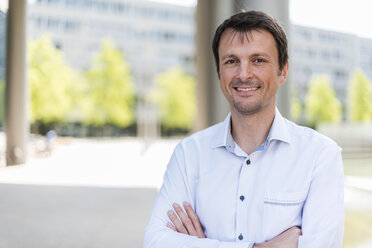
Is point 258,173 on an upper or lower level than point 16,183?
upper

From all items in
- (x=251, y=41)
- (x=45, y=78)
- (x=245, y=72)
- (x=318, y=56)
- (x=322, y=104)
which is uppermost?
(x=318, y=56)

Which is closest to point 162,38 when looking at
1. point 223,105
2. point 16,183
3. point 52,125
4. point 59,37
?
point 59,37

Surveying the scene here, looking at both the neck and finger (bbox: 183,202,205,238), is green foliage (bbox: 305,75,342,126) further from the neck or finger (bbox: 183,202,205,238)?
finger (bbox: 183,202,205,238)

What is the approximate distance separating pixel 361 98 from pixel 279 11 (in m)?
28.1

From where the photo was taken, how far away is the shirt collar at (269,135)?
2.01 m

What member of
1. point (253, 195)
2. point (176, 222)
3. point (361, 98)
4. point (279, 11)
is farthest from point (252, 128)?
point (361, 98)

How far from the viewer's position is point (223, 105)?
602 cm

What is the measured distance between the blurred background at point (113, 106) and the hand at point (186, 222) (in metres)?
Result: 2.43

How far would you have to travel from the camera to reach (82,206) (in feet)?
24.5

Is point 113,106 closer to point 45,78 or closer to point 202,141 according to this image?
point 45,78

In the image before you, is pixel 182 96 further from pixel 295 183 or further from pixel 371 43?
pixel 295 183

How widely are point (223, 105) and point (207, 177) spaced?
4.02 metres

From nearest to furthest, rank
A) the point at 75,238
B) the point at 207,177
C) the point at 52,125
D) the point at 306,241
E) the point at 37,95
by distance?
the point at 306,241
the point at 207,177
the point at 75,238
the point at 37,95
the point at 52,125

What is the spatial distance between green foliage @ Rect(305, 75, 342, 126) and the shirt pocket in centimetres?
3582
